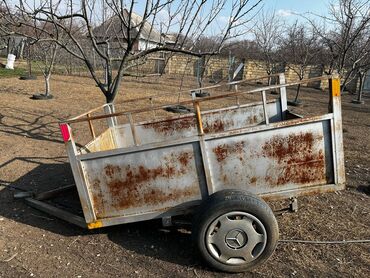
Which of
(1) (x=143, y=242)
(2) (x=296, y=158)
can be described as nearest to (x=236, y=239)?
(2) (x=296, y=158)

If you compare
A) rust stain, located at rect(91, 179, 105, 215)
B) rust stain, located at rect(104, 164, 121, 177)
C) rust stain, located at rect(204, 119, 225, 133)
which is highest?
rust stain, located at rect(104, 164, 121, 177)

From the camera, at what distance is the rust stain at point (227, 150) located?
3.08 meters

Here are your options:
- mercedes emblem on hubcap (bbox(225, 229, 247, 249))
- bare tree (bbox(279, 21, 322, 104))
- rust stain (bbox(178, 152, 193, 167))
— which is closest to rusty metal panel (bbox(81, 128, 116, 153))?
rust stain (bbox(178, 152, 193, 167))

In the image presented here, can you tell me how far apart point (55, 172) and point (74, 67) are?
61.6 ft

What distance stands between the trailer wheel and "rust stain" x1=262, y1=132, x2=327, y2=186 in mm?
346

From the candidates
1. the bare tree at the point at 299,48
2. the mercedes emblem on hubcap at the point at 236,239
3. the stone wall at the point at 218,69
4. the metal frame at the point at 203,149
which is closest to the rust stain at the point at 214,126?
the metal frame at the point at 203,149

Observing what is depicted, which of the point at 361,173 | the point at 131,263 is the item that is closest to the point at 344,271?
the point at 131,263

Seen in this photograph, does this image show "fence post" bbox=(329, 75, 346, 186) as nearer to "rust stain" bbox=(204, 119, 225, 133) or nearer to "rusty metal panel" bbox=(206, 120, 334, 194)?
"rusty metal panel" bbox=(206, 120, 334, 194)

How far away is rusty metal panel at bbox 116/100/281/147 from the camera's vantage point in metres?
4.80

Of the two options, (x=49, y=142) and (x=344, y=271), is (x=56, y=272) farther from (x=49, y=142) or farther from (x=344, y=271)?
(x=49, y=142)

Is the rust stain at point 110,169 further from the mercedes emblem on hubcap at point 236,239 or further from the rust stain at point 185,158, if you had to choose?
the mercedes emblem on hubcap at point 236,239

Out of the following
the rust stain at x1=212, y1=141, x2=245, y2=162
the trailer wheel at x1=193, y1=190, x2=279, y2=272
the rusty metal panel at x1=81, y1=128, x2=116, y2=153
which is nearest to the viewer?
the trailer wheel at x1=193, y1=190, x2=279, y2=272

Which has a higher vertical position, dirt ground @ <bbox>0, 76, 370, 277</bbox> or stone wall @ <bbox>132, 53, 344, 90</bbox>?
stone wall @ <bbox>132, 53, 344, 90</bbox>

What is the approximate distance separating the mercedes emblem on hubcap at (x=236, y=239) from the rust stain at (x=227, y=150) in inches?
24.6
